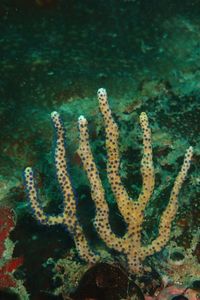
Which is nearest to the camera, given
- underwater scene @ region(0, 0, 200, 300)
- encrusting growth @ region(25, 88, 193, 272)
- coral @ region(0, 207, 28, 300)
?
encrusting growth @ region(25, 88, 193, 272)

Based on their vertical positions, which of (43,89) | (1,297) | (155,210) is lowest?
(1,297)

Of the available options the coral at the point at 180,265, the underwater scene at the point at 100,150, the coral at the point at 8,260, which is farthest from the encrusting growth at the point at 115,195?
the coral at the point at 8,260

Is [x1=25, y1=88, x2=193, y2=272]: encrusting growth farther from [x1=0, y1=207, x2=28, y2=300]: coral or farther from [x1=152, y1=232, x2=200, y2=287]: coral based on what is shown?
[x1=0, y1=207, x2=28, y2=300]: coral

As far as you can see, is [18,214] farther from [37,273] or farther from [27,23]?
[27,23]

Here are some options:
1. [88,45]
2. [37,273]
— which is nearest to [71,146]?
[37,273]

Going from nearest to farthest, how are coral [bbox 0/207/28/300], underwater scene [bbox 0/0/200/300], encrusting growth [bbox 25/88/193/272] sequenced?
1. encrusting growth [bbox 25/88/193/272]
2. underwater scene [bbox 0/0/200/300]
3. coral [bbox 0/207/28/300]

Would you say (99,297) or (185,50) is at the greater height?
(185,50)

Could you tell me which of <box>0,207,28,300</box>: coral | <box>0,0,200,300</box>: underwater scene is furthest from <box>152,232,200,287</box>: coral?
<box>0,207,28,300</box>: coral

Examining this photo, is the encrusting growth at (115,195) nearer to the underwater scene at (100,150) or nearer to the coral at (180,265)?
the underwater scene at (100,150)
